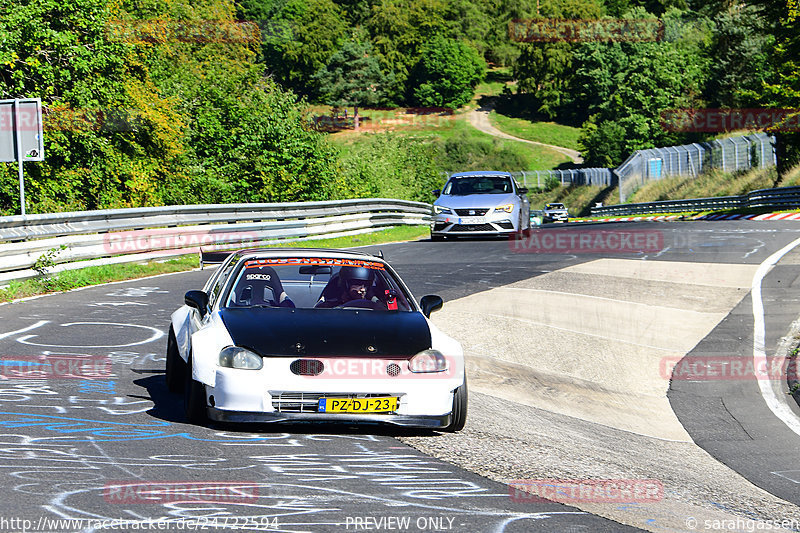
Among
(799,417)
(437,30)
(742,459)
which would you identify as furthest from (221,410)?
(437,30)

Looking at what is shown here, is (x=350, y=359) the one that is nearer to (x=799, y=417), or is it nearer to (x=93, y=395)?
(x=93, y=395)

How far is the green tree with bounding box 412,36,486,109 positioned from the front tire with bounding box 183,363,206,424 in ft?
406

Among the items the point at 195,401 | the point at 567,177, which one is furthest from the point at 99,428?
the point at 567,177

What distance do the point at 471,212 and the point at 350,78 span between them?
100 m

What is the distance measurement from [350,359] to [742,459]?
Answer: 3776mm

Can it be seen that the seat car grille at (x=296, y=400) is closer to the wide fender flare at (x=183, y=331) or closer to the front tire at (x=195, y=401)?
the front tire at (x=195, y=401)

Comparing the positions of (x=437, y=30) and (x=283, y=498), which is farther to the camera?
(x=437, y=30)

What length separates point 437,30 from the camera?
Answer: 143 m

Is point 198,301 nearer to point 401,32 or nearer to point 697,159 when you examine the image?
point 697,159

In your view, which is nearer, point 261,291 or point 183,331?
point 261,291

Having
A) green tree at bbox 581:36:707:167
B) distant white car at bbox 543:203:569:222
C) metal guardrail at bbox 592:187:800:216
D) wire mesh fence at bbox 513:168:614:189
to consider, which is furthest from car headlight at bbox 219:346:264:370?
green tree at bbox 581:36:707:167

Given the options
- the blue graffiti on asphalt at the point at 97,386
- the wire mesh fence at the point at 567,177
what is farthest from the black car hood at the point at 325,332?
the wire mesh fence at the point at 567,177

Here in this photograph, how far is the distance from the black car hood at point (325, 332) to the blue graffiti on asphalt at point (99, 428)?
0.68m

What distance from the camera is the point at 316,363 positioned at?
23.4ft
